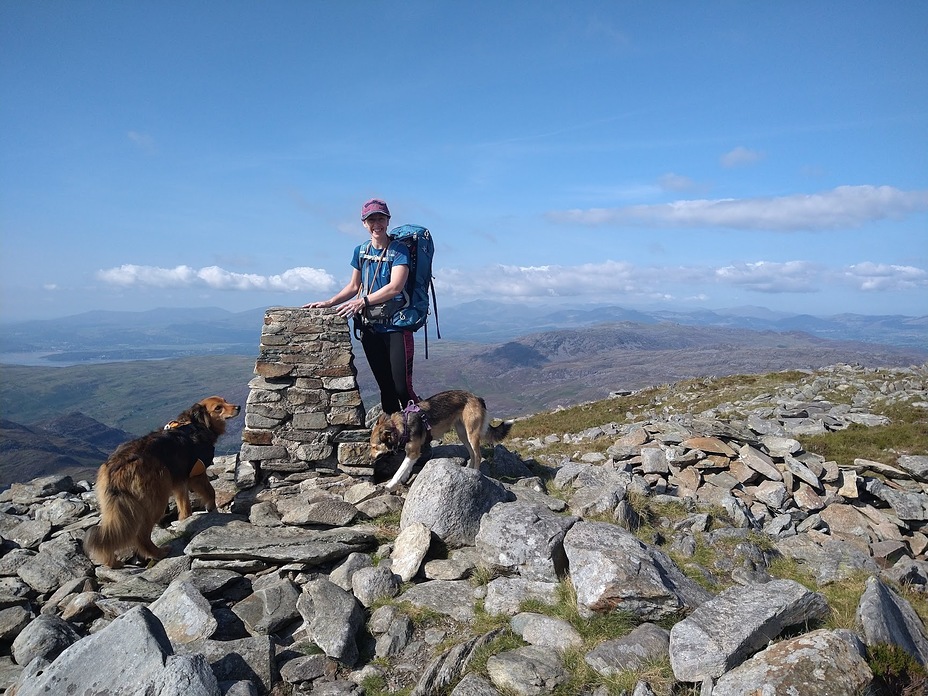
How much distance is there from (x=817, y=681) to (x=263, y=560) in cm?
579

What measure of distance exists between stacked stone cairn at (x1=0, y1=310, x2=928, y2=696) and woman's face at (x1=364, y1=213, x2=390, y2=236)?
205cm

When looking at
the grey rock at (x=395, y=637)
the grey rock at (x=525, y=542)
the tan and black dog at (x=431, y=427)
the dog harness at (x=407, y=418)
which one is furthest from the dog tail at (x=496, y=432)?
the grey rock at (x=395, y=637)

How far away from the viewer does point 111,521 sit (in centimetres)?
687

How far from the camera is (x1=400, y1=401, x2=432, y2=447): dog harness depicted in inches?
338

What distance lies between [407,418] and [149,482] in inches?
145

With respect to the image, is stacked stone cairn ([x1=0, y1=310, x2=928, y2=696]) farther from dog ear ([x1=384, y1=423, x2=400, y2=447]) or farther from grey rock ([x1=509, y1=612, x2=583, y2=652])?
dog ear ([x1=384, y1=423, x2=400, y2=447])

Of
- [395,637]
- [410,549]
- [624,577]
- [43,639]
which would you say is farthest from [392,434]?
[43,639]

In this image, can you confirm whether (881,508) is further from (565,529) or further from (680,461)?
(565,529)

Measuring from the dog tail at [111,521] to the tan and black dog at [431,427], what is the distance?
11.3 ft

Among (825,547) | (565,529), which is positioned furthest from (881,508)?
(565,529)

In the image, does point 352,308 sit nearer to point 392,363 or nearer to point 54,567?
point 392,363

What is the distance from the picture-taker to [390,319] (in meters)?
8.00

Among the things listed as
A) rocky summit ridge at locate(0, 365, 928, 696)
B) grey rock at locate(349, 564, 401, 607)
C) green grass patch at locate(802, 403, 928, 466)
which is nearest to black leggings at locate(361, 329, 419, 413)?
rocky summit ridge at locate(0, 365, 928, 696)

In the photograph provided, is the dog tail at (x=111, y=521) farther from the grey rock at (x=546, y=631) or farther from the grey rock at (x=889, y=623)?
the grey rock at (x=889, y=623)
